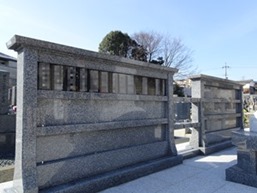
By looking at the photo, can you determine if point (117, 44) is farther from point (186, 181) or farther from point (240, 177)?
point (240, 177)

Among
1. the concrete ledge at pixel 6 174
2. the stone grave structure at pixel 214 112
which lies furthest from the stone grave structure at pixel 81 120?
the stone grave structure at pixel 214 112

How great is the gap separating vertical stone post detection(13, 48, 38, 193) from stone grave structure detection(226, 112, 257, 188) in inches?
124

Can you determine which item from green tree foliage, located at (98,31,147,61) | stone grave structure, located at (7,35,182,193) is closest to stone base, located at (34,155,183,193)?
stone grave structure, located at (7,35,182,193)

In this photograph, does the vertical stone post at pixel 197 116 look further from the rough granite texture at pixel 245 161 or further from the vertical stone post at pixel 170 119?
the rough granite texture at pixel 245 161

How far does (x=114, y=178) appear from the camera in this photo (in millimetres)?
3660

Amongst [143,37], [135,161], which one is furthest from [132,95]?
[143,37]

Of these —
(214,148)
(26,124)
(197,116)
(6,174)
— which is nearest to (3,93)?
(6,174)

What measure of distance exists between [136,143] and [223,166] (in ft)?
6.42

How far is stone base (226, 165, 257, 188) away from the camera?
11.9 ft

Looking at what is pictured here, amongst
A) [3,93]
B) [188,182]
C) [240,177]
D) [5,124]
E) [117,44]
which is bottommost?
[188,182]

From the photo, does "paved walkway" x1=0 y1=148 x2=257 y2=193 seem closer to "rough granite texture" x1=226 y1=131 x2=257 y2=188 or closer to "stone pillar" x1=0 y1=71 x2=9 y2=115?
"rough granite texture" x1=226 y1=131 x2=257 y2=188

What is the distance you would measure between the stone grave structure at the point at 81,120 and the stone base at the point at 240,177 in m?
1.22

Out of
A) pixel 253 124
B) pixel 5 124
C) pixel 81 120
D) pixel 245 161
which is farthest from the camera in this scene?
pixel 5 124

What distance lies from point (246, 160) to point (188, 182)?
1.03m
